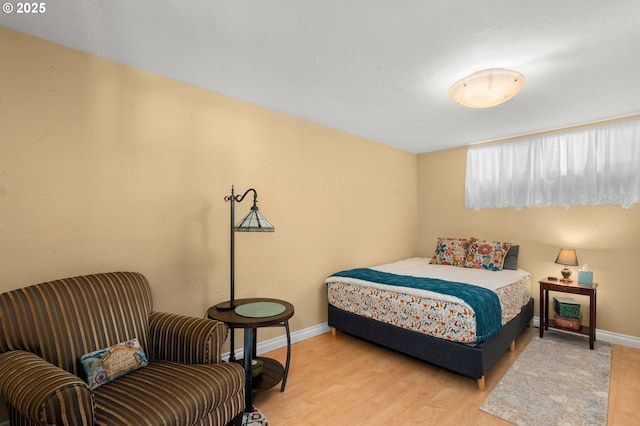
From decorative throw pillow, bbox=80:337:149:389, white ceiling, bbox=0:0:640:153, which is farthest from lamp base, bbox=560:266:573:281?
decorative throw pillow, bbox=80:337:149:389

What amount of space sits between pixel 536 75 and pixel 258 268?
289cm

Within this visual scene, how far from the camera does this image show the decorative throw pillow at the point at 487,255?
12.6 feet

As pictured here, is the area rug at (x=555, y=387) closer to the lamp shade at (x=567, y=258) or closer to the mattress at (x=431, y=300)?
the mattress at (x=431, y=300)

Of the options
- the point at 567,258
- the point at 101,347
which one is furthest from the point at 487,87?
the point at 101,347

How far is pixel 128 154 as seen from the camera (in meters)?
2.31

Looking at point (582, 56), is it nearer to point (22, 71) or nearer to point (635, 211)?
point (635, 211)

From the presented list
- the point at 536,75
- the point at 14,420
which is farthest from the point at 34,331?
the point at 536,75

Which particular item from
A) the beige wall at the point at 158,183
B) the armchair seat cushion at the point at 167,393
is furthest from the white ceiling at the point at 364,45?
the armchair seat cushion at the point at 167,393

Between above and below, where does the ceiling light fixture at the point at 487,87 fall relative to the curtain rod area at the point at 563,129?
below

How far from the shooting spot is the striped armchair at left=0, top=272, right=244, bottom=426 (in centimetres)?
125

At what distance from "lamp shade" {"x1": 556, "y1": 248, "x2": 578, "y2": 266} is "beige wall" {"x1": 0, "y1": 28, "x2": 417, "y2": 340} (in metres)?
2.37

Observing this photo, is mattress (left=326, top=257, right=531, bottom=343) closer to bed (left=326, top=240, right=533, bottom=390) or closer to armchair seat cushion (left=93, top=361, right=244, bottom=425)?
bed (left=326, top=240, right=533, bottom=390)

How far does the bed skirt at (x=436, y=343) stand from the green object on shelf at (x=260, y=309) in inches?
45.2

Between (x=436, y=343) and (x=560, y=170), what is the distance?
9.03ft
